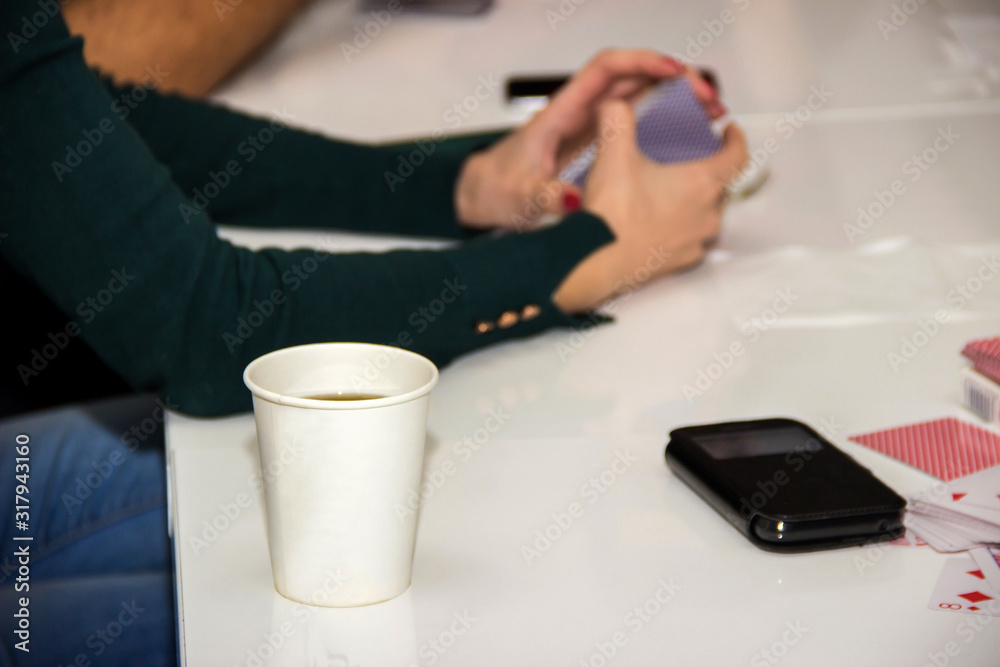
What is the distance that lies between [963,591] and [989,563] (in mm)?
32

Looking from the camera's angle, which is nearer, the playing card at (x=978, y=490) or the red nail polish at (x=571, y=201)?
the playing card at (x=978, y=490)

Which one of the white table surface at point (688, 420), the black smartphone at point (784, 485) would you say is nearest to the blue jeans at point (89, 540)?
the white table surface at point (688, 420)

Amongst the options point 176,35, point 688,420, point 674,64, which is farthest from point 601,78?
point 176,35

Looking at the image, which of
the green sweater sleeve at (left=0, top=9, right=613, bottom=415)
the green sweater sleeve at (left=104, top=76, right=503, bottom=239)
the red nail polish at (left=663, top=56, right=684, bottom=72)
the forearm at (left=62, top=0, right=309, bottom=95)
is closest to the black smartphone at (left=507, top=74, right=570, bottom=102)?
the green sweater sleeve at (left=104, top=76, right=503, bottom=239)

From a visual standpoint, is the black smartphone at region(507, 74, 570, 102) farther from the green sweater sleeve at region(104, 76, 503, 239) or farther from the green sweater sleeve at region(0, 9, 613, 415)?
the green sweater sleeve at region(0, 9, 613, 415)

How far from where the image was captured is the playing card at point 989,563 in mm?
534

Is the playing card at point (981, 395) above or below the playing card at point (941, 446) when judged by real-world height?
below

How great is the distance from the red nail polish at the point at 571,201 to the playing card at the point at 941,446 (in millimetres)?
397

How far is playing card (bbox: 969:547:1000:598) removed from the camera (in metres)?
0.53

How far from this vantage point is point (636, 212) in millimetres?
927

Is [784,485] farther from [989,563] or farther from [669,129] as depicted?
[669,129]

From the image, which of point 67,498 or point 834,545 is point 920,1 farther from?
point 67,498

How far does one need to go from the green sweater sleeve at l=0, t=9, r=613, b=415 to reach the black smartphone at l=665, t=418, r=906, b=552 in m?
0.24

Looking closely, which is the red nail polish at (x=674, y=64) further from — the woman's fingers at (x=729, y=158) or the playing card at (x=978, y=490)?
the playing card at (x=978, y=490)
